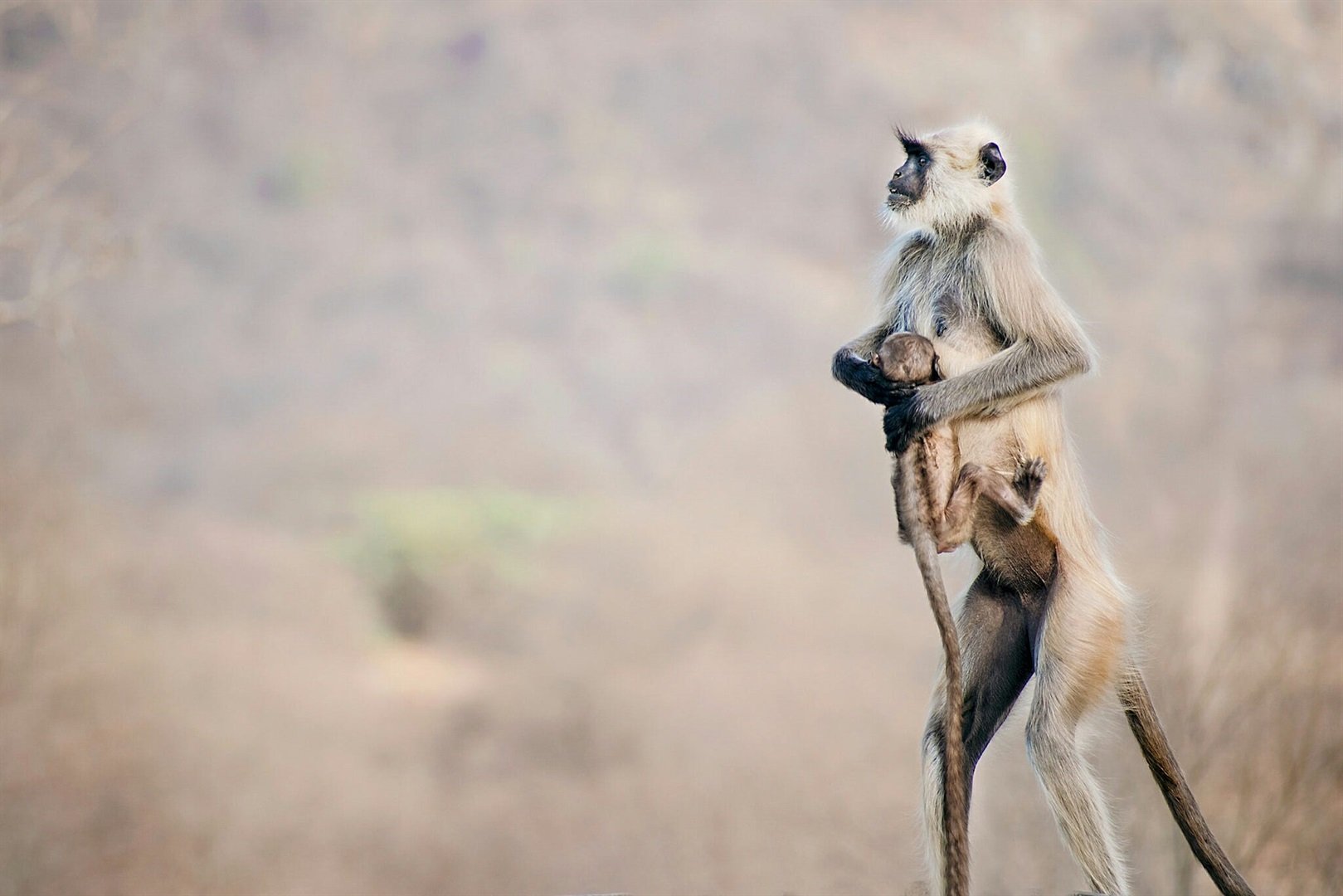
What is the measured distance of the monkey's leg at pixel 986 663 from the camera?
3383 millimetres

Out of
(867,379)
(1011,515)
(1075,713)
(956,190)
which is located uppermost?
(956,190)

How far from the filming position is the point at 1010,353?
336 centimetres

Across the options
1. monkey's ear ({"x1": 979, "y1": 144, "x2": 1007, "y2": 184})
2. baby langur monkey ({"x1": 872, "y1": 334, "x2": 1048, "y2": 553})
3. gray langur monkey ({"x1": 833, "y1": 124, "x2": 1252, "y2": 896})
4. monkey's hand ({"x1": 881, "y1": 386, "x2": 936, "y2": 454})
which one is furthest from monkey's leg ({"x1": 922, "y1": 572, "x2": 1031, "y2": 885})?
monkey's ear ({"x1": 979, "y1": 144, "x2": 1007, "y2": 184})

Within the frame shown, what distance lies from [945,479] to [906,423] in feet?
0.58

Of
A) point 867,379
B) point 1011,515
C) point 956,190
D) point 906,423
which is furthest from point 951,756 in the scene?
point 956,190

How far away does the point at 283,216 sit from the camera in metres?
22.7

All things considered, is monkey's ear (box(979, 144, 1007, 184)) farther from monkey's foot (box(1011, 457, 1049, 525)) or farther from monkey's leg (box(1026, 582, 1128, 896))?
monkey's leg (box(1026, 582, 1128, 896))

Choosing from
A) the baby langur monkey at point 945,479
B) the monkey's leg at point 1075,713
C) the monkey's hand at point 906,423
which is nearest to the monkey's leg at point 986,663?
the monkey's leg at point 1075,713

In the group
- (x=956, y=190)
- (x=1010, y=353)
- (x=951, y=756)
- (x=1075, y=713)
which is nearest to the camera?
(x=951, y=756)

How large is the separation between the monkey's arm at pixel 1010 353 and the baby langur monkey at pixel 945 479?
0.17 ft

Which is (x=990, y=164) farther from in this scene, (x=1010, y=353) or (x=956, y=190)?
(x=1010, y=353)

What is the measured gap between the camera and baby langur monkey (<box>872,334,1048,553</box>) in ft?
10.5

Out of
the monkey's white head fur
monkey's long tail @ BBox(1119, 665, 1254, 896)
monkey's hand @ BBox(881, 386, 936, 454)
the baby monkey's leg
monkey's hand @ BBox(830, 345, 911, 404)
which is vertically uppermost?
the monkey's white head fur

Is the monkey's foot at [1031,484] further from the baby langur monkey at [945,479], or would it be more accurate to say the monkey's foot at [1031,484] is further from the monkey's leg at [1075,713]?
the monkey's leg at [1075,713]
